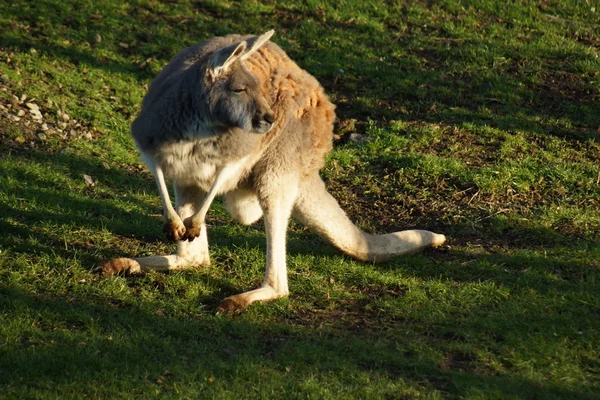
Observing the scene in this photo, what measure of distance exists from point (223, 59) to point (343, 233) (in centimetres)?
143

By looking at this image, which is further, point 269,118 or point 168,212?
point 168,212

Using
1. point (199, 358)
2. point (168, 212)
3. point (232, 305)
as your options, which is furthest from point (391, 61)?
point (199, 358)

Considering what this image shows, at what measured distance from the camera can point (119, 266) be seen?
17.6ft

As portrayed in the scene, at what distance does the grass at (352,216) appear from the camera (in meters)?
4.40

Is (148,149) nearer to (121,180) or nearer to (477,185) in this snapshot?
(121,180)

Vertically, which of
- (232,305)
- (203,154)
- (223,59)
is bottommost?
(232,305)

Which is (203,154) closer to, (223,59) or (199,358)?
(223,59)

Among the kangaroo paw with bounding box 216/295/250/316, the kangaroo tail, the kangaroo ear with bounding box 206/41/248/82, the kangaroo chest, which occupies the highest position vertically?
the kangaroo ear with bounding box 206/41/248/82

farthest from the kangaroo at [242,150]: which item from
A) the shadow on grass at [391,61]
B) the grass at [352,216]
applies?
the shadow on grass at [391,61]

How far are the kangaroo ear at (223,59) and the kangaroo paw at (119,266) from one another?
4.09 ft

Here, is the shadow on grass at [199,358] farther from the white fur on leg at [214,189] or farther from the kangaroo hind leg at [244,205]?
the kangaroo hind leg at [244,205]

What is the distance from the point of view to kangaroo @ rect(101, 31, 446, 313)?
5020mm

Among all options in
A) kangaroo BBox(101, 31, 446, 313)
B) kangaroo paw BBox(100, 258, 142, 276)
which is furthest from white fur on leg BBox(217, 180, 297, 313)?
kangaroo paw BBox(100, 258, 142, 276)

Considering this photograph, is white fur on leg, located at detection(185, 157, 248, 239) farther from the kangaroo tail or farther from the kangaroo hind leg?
the kangaroo tail
